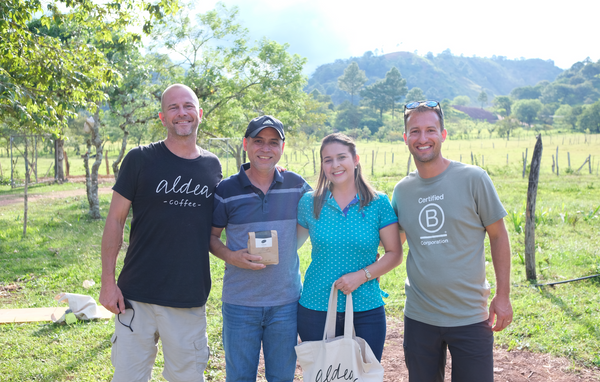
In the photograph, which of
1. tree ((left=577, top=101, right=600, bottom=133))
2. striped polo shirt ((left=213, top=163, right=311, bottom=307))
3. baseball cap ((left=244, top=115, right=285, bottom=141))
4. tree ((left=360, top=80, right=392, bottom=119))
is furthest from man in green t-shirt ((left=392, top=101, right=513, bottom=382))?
tree ((left=360, top=80, right=392, bottom=119))

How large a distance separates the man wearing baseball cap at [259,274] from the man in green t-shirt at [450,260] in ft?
2.41

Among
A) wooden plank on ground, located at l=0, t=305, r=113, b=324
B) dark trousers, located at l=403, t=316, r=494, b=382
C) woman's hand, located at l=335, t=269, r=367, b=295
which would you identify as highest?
woman's hand, located at l=335, t=269, r=367, b=295

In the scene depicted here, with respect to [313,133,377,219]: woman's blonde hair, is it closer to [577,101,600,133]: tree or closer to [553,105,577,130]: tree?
[577,101,600,133]: tree

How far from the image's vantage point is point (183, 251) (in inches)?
107

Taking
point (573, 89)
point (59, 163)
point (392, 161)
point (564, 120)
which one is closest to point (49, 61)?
point (59, 163)

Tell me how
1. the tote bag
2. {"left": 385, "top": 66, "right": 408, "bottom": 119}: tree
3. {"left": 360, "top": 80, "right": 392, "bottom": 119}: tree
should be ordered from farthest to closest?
{"left": 385, "top": 66, "right": 408, "bottom": 119}: tree
{"left": 360, "top": 80, "right": 392, "bottom": 119}: tree
the tote bag

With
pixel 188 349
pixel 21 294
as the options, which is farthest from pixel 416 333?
pixel 21 294

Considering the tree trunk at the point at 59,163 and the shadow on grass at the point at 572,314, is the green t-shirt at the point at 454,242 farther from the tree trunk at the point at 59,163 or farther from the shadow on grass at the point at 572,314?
the tree trunk at the point at 59,163

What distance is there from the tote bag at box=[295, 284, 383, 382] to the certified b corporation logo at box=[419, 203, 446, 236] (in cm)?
60

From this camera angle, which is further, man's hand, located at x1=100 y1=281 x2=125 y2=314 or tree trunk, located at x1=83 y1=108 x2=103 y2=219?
tree trunk, located at x1=83 y1=108 x2=103 y2=219

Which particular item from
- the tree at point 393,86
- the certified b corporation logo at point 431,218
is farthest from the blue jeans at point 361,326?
the tree at point 393,86

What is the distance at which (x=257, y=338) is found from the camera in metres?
2.68

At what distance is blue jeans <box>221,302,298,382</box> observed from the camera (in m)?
2.64

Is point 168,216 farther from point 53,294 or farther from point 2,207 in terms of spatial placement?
point 2,207
